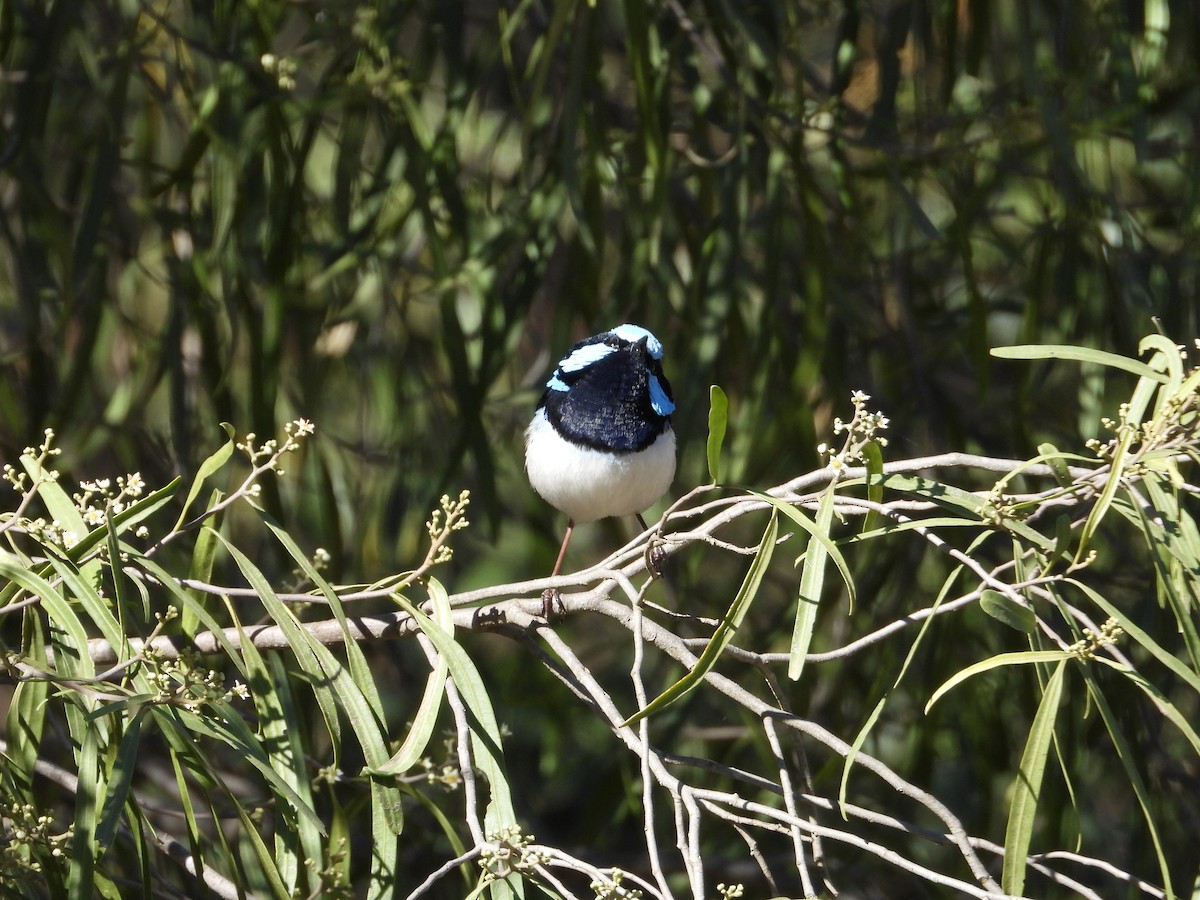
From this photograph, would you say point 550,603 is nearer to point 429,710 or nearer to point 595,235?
point 429,710

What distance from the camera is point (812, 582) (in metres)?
1.29

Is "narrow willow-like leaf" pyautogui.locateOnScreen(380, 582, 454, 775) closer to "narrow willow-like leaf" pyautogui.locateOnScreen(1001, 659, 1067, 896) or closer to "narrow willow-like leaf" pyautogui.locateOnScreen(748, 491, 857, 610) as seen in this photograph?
"narrow willow-like leaf" pyautogui.locateOnScreen(748, 491, 857, 610)

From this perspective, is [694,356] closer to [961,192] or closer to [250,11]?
[961,192]

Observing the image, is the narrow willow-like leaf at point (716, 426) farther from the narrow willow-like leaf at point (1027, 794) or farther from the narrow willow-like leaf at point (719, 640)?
the narrow willow-like leaf at point (1027, 794)

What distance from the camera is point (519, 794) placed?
3.13 meters

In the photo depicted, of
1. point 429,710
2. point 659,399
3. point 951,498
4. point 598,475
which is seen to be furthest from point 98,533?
point 659,399

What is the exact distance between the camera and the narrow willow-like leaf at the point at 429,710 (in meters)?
1.30

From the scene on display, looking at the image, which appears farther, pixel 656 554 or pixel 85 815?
pixel 656 554

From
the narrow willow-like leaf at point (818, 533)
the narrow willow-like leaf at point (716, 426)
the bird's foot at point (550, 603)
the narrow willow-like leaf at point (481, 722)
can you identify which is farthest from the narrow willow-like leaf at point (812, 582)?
the bird's foot at point (550, 603)

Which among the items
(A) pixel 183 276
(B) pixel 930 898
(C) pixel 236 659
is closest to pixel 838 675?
(B) pixel 930 898

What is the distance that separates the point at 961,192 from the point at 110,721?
198 centimetres

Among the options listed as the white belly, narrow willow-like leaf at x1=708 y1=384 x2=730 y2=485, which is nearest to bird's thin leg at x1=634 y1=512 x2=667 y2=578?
narrow willow-like leaf at x1=708 y1=384 x2=730 y2=485

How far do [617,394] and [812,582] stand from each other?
1.19 meters

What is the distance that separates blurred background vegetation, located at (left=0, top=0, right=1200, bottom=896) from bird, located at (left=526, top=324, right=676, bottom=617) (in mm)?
66
